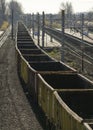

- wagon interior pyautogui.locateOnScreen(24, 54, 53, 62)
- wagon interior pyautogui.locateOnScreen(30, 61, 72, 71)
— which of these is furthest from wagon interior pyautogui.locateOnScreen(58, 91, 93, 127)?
wagon interior pyautogui.locateOnScreen(24, 54, 53, 62)

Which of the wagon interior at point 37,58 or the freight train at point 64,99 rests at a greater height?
the freight train at point 64,99

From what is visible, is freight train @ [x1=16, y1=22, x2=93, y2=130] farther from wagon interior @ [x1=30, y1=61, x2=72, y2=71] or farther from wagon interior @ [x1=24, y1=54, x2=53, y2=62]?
wagon interior @ [x1=24, y1=54, x2=53, y2=62]

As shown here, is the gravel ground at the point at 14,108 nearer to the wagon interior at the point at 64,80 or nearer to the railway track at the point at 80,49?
the wagon interior at the point at 64,80

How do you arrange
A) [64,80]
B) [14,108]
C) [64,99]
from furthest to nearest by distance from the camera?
[64,80]
[14,108]
[64,99]

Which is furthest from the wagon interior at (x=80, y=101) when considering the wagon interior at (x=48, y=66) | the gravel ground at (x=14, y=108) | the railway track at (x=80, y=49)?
the railway track at (x=80, y=49)

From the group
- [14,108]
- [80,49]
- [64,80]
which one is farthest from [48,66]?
[80,49]

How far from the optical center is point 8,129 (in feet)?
49.1

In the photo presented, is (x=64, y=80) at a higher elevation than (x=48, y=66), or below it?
higher

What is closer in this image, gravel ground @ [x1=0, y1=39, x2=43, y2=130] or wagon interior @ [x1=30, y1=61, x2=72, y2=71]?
gravel ground @ [x1=0, y1=39, x2=43, y2=130]

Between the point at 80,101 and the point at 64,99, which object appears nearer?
the point at 80,101

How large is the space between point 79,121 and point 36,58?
1809cm

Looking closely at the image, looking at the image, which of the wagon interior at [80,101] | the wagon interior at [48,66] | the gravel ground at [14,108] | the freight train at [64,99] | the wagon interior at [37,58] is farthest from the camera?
the wagon interior at [37,58]

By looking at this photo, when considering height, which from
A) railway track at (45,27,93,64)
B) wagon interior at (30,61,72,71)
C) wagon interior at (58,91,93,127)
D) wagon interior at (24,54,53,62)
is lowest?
railway track at (45,27,93,64)

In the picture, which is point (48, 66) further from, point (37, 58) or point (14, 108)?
point (14, 108)
